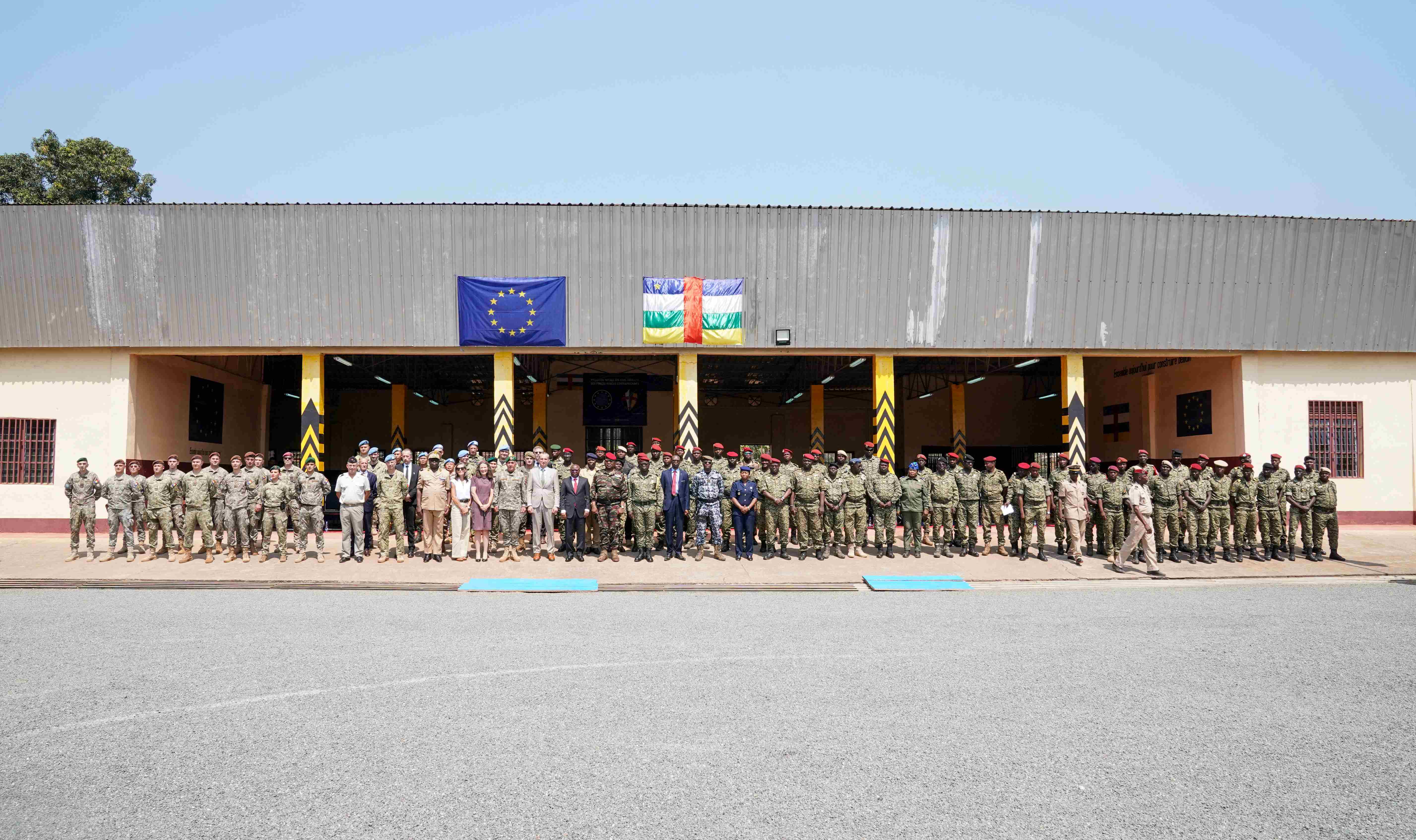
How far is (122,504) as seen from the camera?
46.9 ft

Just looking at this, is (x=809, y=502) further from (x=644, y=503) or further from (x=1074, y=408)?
(x=1074, y=408)

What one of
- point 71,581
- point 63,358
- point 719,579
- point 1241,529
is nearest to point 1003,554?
point 1241,529

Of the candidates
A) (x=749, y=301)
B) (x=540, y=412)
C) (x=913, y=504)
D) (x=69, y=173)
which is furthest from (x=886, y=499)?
(x=69, y=173)

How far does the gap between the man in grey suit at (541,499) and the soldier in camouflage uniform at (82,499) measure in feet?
23.5

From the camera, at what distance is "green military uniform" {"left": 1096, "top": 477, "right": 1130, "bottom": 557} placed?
14.6 meters

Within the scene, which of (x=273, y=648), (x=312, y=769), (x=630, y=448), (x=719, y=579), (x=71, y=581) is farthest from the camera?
(x=630, y=448)

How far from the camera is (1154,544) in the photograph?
14.0 metres

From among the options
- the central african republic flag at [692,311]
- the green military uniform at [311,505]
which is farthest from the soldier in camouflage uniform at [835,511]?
the green military uniform at [311,505]

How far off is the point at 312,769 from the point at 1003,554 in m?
13.0

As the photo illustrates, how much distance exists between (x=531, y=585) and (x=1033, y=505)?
871cm

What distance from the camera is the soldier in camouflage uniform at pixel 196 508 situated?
14.1 m

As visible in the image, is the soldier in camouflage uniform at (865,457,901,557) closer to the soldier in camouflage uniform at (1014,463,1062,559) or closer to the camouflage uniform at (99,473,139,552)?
the soldier in camouflage uniform at (1014,463,1062,559)

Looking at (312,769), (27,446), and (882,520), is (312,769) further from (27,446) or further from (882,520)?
(27,446)

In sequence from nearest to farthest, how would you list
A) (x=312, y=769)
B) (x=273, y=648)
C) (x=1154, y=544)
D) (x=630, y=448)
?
(x=312, y=769) < (x=273, y=648) < (x=1154, y=544) < (x=630, y=448)
